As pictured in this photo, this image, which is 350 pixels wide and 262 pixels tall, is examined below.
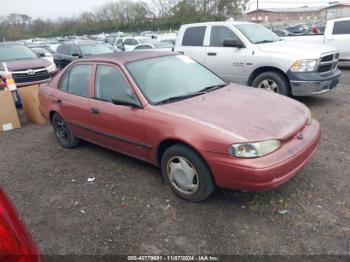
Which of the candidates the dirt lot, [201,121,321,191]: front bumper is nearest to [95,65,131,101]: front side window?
the dirt lot

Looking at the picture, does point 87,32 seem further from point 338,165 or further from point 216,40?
point 338,165

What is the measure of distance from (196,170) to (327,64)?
4.63 meters

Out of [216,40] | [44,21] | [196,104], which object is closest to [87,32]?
[44,21]

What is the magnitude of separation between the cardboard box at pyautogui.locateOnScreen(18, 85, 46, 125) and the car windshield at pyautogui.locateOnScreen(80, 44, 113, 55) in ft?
19.5

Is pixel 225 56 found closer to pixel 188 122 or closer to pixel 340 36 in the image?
pixel 188 122

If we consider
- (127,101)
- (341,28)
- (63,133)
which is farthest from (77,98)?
(341,28)

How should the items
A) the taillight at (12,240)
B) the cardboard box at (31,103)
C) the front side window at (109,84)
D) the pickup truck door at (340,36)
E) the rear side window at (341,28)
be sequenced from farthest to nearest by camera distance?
the rear side window at (341,28)
the pickup truck door at (340,36)
the cardboard box at (31,103)
the front side window at (109,84)
the taillight at (12,240)

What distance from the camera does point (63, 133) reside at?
5.18 meters

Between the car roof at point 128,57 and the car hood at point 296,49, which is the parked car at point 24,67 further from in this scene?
the car hood at point 296,49

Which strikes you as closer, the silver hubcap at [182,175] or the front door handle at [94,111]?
the silver hubcap at [182,175]

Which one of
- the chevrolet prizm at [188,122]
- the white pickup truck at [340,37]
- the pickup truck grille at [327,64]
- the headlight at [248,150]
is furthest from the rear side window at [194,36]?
the headlight at [248,150]

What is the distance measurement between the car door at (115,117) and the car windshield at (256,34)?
3877 millimetres

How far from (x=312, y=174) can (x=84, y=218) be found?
8.78 ft

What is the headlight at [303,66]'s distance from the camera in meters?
5.95
